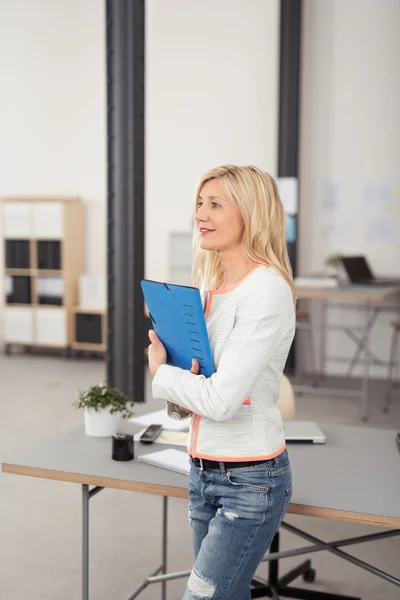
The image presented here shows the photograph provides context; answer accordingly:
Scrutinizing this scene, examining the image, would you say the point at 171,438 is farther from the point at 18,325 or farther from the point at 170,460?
the point at 18,325

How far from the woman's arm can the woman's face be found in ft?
0.53

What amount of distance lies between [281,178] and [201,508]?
5.45 m

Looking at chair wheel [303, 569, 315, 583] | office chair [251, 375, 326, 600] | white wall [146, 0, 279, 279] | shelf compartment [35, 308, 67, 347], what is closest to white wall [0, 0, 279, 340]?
white wall [146, 0, 279, 279]

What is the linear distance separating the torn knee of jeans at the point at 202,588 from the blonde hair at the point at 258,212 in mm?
675

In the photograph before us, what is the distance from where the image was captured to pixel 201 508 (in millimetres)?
1688

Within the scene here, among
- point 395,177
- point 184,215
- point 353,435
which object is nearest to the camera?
point 353,435

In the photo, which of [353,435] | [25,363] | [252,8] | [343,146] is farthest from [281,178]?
[353,435]

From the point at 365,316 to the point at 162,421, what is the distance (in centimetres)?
477

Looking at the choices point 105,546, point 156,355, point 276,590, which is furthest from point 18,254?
point 156,355

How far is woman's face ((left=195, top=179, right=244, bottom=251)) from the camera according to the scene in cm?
163

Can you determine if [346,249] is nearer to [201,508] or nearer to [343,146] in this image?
[343,146]

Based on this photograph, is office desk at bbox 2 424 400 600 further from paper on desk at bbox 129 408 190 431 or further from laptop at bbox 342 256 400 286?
laptop at bbox 342 256 400 286

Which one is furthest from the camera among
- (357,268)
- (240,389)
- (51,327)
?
(51,327)

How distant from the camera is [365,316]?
22.8 feet
